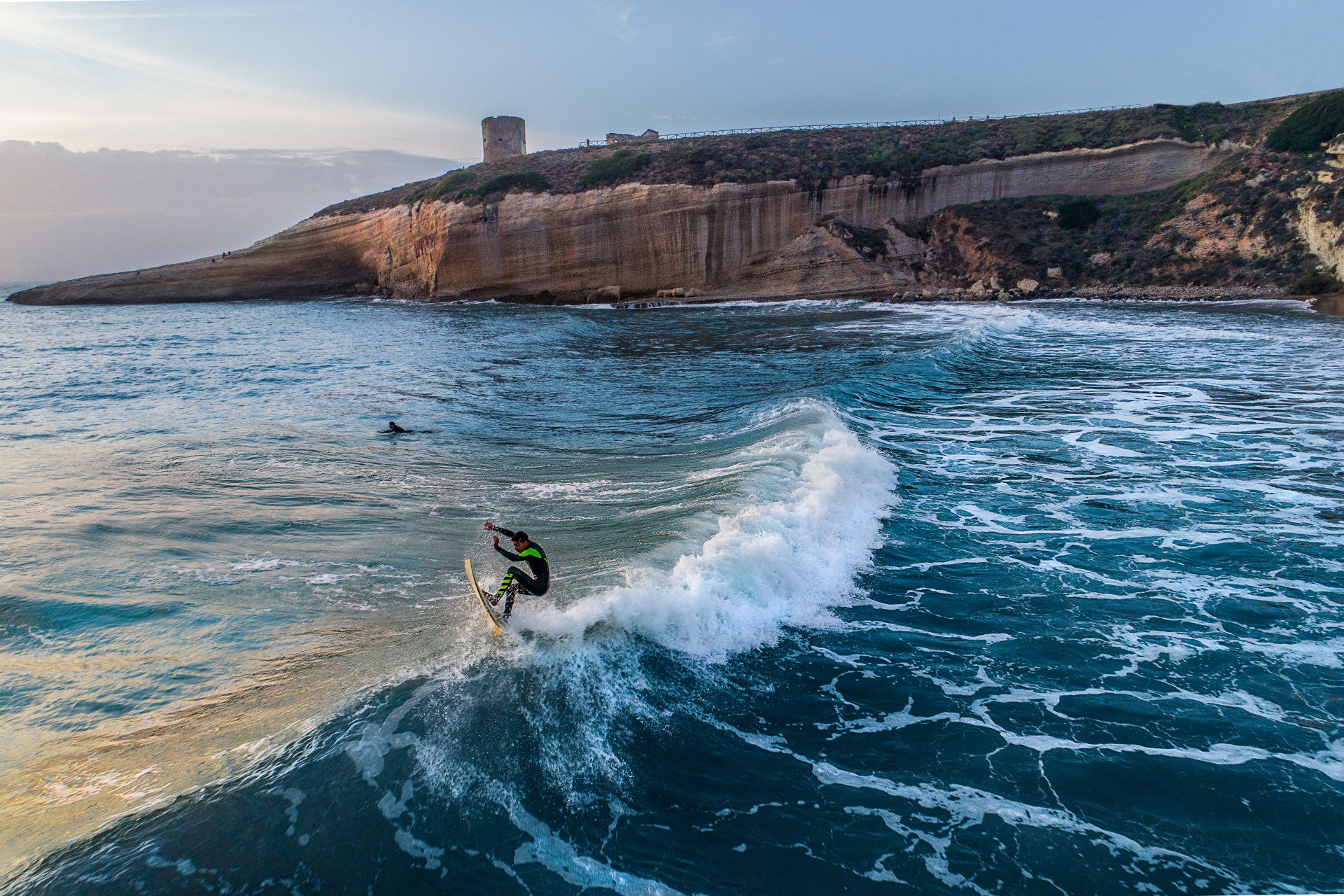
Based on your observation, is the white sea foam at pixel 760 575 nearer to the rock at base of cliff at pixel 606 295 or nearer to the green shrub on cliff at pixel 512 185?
the rock at base of cliff at pixel 606 295

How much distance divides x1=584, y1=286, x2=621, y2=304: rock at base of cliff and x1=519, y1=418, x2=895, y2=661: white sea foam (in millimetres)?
36793

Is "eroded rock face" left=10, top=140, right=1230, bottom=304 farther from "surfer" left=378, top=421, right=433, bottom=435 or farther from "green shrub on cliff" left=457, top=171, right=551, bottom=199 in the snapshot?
"surfer" left=378, top=421, right=433, bottom=435

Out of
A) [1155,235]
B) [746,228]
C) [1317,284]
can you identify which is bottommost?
[1317,284]

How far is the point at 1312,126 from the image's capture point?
35344 millimetres

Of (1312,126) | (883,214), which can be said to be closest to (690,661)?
(883,214)

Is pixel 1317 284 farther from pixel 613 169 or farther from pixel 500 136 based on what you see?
pixel 500 136

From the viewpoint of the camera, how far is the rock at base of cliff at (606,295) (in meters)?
44.7

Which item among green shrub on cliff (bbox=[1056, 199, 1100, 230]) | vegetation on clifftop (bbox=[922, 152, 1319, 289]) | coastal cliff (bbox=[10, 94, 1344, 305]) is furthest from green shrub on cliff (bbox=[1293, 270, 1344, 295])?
green shrub on cliff (bbox=[1056, 199, 1100, 230])

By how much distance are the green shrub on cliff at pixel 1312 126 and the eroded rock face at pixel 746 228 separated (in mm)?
4123

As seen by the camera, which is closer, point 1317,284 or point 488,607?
point 488,607

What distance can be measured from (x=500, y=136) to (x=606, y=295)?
34.5 metres

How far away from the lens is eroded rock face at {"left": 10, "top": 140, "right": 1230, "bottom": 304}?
1665 inches

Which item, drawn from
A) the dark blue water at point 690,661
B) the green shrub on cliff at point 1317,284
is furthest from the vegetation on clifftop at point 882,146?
the dark blue water at point 690,661

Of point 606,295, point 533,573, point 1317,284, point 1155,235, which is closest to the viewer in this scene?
point 533,573
